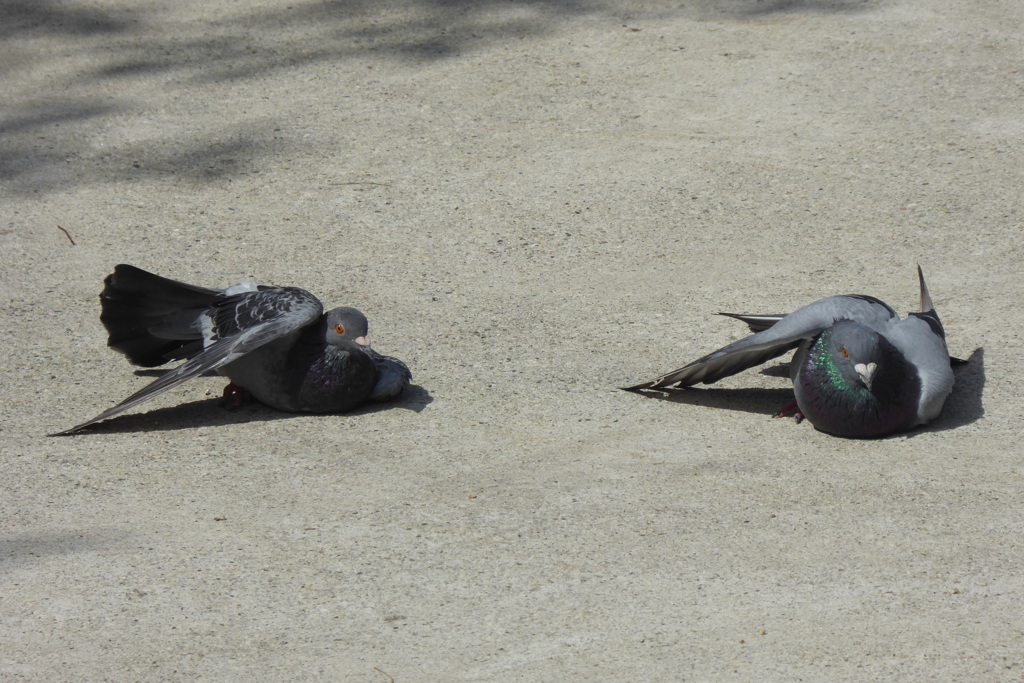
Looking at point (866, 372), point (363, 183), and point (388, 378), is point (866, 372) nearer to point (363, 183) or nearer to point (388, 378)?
point (388, 378)

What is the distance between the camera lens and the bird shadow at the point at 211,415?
4.33 m

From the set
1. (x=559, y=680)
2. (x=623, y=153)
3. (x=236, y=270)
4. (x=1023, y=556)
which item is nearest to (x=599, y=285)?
(x=623, y=153)

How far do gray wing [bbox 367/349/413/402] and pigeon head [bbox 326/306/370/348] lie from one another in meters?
0.09

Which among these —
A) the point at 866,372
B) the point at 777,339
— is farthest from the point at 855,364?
the point at 777,339

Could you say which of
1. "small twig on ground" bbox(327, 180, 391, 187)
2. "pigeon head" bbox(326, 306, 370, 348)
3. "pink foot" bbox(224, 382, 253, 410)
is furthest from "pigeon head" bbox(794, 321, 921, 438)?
Result: "small twig on ground" bbox(327, 180, 391, 187)

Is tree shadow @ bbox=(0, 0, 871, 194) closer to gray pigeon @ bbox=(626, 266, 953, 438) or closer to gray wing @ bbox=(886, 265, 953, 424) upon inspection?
gray pigeon @ bbox=(626, 266, 953, 438)

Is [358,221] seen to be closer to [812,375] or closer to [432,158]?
[432,158]

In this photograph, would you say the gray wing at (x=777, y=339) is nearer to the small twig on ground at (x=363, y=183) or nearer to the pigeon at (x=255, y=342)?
the pigeon at (x=255, y=342)

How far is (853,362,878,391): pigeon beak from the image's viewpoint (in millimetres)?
4070

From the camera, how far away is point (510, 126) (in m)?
7.00

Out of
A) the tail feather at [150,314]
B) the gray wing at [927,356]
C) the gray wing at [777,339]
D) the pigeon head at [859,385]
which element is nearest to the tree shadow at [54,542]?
the tail feather at [150,314]

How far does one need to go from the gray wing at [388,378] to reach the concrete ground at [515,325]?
4.0 inches

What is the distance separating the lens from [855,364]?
162 inches

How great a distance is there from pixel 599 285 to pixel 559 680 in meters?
2.99
